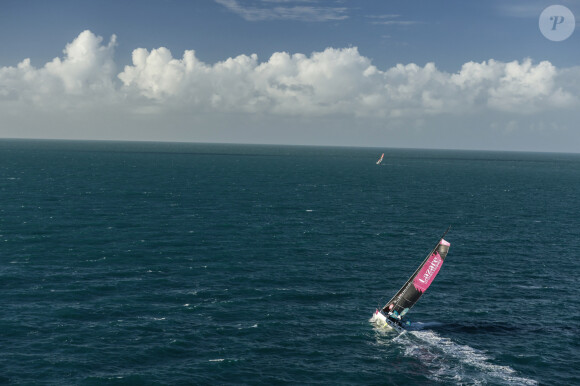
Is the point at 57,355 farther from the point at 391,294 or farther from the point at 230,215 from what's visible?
the point at 230,215

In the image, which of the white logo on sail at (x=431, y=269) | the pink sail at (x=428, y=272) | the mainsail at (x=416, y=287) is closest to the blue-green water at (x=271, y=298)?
the mainsail at (x=416, y=287)

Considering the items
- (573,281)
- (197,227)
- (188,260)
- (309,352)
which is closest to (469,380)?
(309,352)

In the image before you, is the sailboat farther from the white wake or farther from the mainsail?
the white wake

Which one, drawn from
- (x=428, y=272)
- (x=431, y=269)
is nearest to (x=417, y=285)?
(x=428, y=272)

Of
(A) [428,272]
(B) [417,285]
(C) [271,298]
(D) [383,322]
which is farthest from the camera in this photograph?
(C) [271,298]

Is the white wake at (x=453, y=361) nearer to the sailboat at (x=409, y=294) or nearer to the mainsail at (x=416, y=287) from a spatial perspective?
the sailboat at (x=409, y=294)

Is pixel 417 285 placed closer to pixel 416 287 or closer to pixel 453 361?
pixel 416 287
